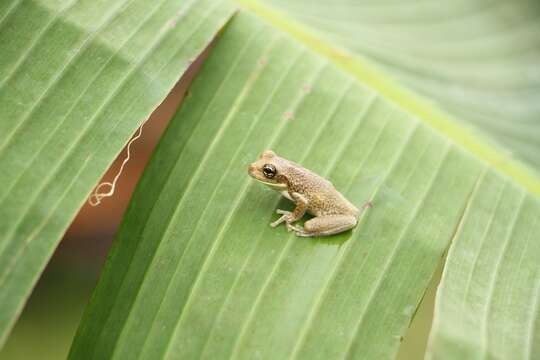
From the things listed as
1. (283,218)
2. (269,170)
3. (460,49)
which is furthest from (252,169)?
(460,49)

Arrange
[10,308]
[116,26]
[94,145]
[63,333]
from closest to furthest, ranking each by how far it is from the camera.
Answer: [10,308], [94,145], [116,26], [63,333]

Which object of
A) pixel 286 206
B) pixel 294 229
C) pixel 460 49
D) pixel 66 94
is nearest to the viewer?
pixel 66 94

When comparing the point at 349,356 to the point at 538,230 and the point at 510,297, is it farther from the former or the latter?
the point at 538,230

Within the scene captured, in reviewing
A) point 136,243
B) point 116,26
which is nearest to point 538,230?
point 136,243

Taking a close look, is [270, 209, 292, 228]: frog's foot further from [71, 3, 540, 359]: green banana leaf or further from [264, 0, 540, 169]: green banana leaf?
[264, 0, 540, 169]: green banana leaf

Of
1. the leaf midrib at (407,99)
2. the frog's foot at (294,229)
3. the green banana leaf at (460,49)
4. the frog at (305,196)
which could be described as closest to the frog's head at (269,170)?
the frog at (305,196)

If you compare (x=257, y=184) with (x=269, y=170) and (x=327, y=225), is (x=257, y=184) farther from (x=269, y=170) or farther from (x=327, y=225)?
(x=327, y=225)

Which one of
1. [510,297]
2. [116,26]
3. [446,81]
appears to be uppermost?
[446,81]

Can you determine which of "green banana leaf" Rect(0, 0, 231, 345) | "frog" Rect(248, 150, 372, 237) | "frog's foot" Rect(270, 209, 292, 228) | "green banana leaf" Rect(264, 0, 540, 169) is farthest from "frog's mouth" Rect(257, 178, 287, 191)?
"green banana leaf" Rect(264, 0, 540, 169)
